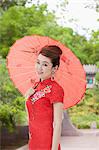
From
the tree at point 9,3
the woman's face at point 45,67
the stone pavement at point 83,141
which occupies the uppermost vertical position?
the tree at point 9,3

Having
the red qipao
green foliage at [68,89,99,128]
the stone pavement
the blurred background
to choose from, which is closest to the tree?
the blurred background

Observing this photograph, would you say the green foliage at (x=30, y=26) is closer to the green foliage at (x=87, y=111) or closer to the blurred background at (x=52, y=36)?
the blurred background at (x=52, y=36)

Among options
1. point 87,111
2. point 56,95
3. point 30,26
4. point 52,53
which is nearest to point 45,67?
point 52,53

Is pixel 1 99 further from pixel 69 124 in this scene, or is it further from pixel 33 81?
pixel 33 81

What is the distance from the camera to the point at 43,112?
2.62m

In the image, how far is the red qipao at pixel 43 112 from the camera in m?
2.62

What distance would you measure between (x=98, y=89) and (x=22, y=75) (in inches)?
44.0

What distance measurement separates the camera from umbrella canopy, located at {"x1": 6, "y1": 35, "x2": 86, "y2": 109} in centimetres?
304

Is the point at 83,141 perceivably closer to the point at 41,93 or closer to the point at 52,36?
the point at 52,36

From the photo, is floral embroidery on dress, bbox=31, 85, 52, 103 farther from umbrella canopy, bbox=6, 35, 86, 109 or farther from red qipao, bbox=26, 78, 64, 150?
umbrella canopy, bbox=6, 35, 86, 109

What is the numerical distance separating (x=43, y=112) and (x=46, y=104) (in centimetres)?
6

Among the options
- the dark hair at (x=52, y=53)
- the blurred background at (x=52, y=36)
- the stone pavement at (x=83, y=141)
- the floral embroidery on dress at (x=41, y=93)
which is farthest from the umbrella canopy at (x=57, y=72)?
the stone pavement at (x=83, y=141)

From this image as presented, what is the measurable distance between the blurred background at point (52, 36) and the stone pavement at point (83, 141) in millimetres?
69

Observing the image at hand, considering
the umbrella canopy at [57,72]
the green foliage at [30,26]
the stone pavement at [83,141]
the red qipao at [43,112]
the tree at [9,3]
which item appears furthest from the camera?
the tree at [9,3]
